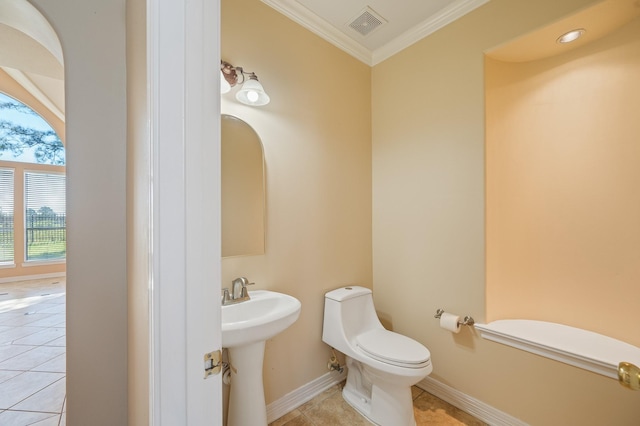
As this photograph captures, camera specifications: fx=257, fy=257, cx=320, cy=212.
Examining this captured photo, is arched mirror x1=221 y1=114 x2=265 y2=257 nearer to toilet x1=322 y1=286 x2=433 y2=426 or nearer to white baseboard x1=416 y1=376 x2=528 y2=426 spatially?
toilet x1=322 y1=286 x2=433 y2=426

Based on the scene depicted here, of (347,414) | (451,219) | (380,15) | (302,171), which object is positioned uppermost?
(380,15)

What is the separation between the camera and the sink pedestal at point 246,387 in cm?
132

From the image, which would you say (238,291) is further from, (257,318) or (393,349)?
(393,349)

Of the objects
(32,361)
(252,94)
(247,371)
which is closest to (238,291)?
(247,371)

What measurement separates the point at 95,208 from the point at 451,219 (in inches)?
77.3

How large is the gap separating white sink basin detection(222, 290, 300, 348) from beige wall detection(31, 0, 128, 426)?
45 cm

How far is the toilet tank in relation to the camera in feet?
5.80

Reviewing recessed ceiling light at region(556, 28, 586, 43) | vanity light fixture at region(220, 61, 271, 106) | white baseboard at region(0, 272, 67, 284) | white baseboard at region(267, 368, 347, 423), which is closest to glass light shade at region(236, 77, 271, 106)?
vanity light fixture at region(220, 61, 271, 106)

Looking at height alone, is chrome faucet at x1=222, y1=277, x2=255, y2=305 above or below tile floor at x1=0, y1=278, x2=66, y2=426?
above

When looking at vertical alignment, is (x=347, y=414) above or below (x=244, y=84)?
below

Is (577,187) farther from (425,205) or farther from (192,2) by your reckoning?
(192,2)

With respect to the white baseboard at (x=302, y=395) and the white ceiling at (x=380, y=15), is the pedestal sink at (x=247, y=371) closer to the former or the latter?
the white baseboard at (x=302, y=395)

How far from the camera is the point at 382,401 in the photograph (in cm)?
154

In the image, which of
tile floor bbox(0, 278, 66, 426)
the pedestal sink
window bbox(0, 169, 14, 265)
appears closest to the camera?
the pedestal sink
